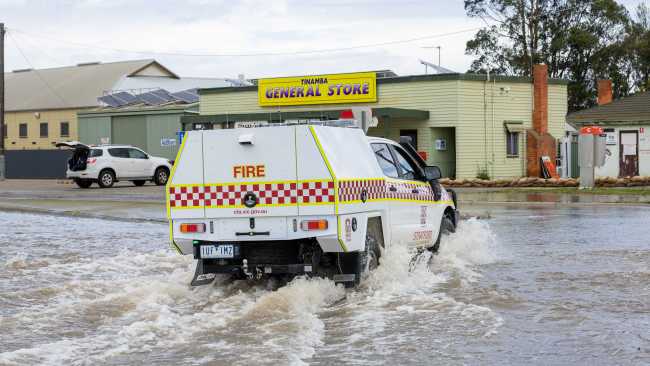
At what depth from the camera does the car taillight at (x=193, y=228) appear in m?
10.5

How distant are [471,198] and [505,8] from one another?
105 feet

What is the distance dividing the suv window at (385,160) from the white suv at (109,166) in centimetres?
2824

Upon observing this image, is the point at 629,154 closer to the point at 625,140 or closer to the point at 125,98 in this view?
the point at 625,140

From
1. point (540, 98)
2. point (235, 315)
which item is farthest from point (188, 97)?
point (235, 315)

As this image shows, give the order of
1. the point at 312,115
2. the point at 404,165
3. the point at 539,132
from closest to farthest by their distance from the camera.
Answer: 1. the point at 404,165
2. the point at 312,115
3. the point at 539,132

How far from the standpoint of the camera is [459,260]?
43.2ft

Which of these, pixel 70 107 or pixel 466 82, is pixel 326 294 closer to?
pixel 466 82

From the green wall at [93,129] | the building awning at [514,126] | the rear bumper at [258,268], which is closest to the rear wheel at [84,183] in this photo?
the green wall at [93,129]

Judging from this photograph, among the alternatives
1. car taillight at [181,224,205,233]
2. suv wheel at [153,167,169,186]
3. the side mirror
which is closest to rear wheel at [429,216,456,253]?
the side mirror

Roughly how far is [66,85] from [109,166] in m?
29.3

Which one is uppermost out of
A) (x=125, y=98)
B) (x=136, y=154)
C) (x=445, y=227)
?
(x=125, y=98)

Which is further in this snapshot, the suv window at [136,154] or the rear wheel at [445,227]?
the suv window at [136,154]

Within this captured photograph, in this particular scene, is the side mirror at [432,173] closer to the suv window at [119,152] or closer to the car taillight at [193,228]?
the car taillight at [193,228]

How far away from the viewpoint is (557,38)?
5816cm
